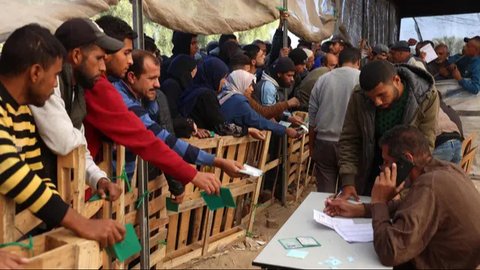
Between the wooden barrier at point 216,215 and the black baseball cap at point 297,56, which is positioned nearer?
the wooden barrier at point 216,215

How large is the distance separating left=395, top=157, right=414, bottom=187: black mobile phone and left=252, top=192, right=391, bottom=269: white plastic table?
1.27 feet

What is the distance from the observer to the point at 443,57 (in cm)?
803

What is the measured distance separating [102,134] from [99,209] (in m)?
0.42

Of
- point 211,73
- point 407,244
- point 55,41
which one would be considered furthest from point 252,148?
point 55,41

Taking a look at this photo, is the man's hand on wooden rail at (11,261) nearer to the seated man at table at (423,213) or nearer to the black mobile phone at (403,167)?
the seated man at table at (423,213)

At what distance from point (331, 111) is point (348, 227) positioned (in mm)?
2018

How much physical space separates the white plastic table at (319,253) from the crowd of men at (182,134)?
11 cm

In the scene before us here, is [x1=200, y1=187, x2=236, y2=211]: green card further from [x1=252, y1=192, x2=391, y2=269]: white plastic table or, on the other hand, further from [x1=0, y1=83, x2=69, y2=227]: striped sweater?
[x1=0, y1=83, x2=69, y2=227]: striped sweater

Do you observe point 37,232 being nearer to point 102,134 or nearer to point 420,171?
point 102,134

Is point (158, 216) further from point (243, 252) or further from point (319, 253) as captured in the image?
point (319, 253)

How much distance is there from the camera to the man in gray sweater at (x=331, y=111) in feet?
14.7

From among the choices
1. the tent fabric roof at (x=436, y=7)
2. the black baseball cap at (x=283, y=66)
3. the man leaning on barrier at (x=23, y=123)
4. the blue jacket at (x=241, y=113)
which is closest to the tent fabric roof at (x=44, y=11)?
the man leaning on barrier at (x=23, y=123)

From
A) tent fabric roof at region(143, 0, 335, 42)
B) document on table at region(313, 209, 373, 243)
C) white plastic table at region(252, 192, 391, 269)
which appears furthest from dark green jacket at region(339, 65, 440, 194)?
tent fabric roof at region(143, 0, 335, 42)

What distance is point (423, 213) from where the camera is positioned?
225 centimetres
